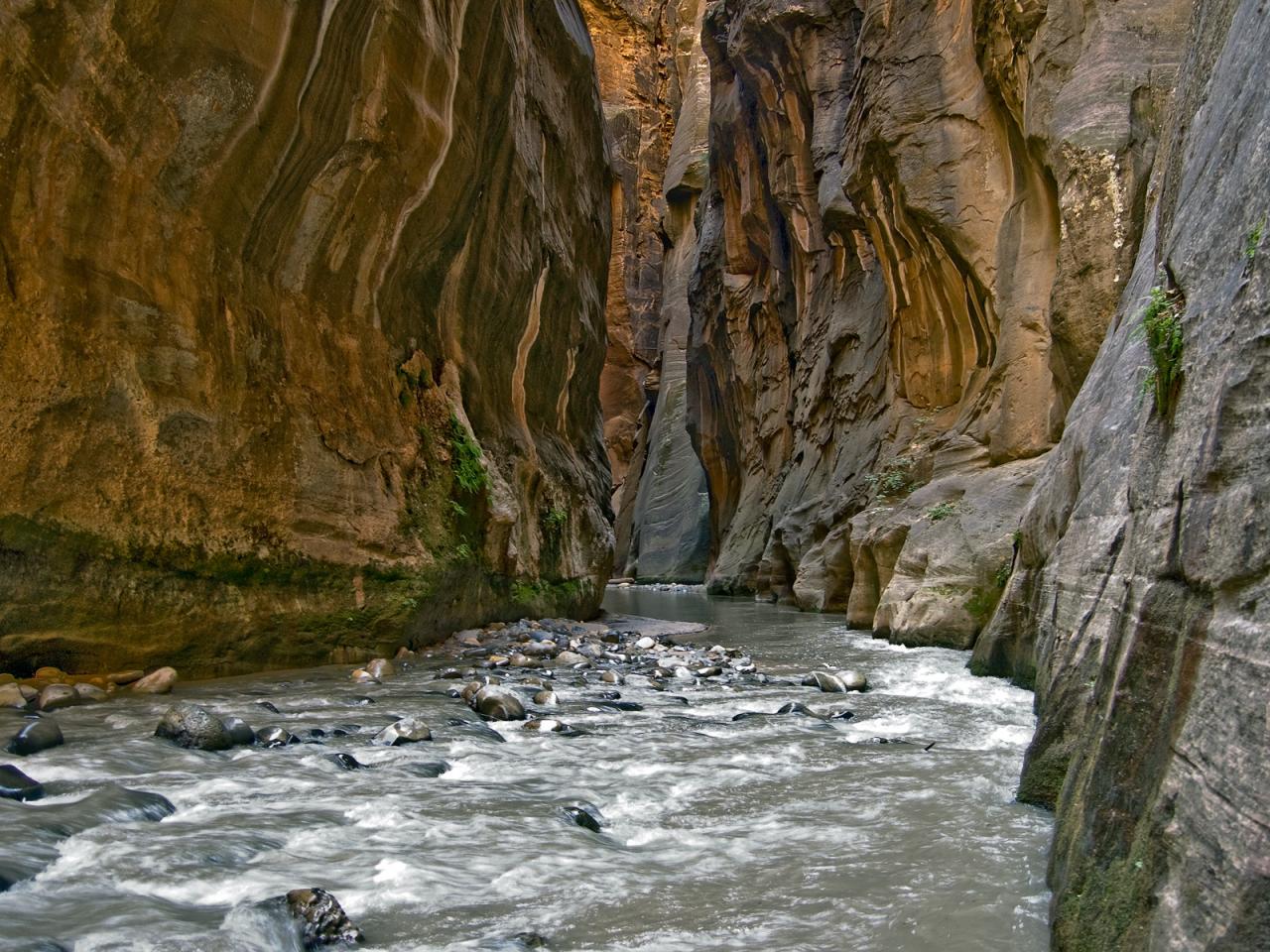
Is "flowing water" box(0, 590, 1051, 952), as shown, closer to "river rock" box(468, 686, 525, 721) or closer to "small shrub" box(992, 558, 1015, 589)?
"river rock" box(468, 686, 525, 721)

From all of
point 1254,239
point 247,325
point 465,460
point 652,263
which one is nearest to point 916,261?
point 465,460

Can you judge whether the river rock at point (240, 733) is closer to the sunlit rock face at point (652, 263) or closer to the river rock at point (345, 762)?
the river rock at point (345, 762)

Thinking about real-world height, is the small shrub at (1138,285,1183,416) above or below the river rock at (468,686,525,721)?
above

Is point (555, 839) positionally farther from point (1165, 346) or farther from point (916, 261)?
point (916, 261)

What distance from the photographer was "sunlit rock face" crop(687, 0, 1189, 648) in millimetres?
9898

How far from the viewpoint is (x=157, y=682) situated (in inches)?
229

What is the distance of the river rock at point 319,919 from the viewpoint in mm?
2250

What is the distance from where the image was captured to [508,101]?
1091cm

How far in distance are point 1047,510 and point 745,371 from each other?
82.3 feet

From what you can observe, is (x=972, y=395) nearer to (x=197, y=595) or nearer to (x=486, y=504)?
(x=486, y=504)

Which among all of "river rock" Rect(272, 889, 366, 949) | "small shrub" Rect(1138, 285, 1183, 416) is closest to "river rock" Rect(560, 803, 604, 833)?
"river rock" Rect(272, 889, 366, 949)

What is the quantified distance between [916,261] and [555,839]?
1459cm

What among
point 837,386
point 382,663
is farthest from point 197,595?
point 837,386

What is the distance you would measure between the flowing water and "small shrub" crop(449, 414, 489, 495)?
477 centimetres
